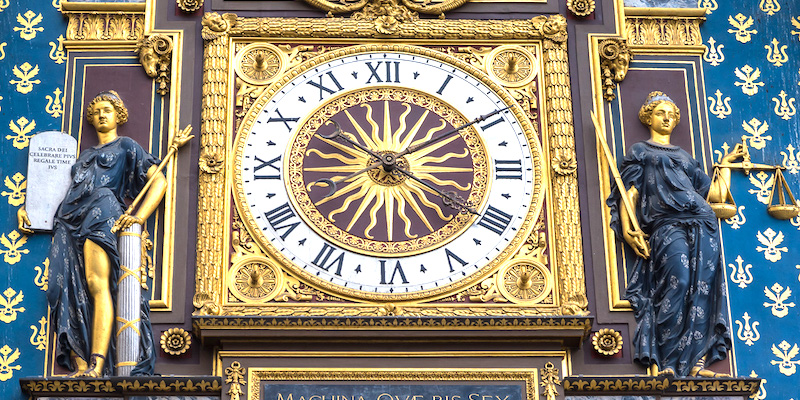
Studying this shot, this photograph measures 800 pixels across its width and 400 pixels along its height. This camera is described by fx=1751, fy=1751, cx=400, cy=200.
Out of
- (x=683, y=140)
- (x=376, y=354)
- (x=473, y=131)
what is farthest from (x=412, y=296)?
(x=683, y=140)

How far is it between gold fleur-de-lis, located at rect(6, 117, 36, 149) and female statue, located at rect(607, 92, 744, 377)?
4505mm

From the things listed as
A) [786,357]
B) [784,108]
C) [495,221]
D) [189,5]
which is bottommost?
[786,357]

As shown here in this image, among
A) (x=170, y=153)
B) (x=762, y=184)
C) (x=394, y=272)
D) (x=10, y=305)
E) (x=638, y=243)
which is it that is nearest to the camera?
(x=10, y=305)

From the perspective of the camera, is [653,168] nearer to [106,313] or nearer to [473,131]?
[473,131]

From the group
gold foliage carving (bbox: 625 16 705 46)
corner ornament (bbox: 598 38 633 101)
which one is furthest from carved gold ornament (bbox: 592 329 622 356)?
gold foliage carving (bbox: 625 16 705 46)

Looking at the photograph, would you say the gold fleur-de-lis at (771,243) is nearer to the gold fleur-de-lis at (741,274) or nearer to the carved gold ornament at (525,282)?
the gold fleur-de-lis at (741,274)

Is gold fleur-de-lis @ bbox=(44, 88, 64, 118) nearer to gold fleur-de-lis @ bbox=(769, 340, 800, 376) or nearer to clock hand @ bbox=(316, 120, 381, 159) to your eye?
clock hand @ bbox=(316, 120, 381, 159)

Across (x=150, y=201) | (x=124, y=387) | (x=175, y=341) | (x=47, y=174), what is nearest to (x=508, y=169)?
(x=150, y=201)

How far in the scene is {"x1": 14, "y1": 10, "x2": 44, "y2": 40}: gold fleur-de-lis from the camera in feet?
45.9

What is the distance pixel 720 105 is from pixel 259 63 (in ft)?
12.1

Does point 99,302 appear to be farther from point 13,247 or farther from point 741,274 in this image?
point 741,274

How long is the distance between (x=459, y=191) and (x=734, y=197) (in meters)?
2.15

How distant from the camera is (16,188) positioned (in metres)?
13.3

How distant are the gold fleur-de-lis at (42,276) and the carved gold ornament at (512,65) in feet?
12.3
